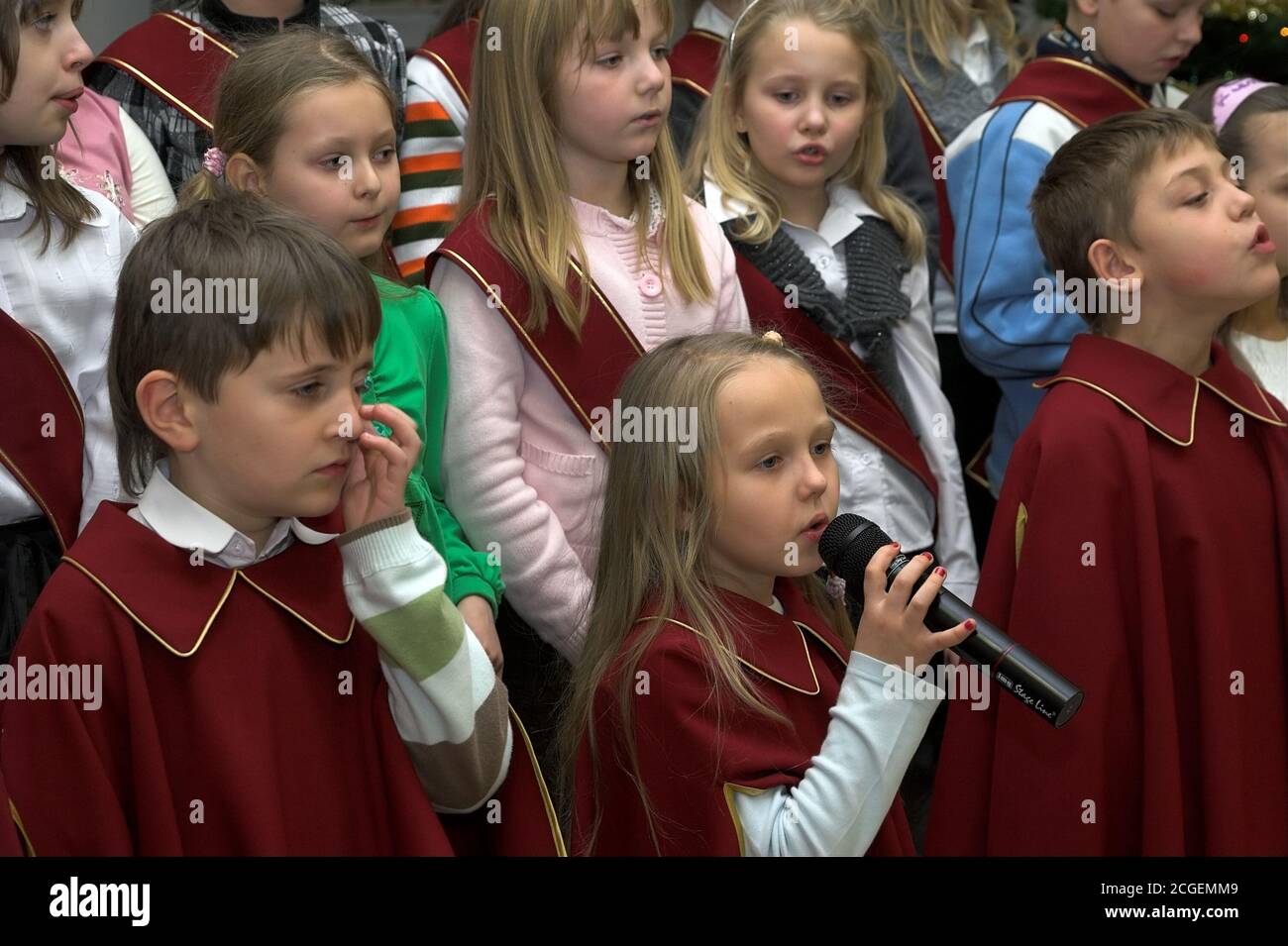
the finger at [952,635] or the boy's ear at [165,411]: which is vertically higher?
the boy's ear at [165,411]

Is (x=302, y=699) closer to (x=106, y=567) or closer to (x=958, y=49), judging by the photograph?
(x=106, y=567)

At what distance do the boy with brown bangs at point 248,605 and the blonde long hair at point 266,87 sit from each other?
1.36ft

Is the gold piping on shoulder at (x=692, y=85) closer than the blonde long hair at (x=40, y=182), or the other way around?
the blonde long hair at (x=40, y=182)

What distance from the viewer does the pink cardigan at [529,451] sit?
2521 millimetres

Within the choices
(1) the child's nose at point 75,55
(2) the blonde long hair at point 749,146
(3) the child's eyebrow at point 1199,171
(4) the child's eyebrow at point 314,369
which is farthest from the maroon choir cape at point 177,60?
(3) the child's eyebrow at point 1199,171

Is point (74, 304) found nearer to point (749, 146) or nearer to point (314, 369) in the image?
point (314, 369)

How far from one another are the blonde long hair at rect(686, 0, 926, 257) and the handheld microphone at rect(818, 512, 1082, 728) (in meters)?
0.93

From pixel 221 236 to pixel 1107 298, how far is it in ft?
4.74

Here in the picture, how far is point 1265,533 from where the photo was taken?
105 inches

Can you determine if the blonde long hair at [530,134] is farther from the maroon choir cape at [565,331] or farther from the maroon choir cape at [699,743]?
the maroon choir cape at [699,743]

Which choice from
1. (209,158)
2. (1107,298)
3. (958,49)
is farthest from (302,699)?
(958,49)

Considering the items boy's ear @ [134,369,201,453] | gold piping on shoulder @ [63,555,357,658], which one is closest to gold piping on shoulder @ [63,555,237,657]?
gold piping on shoulder @ [63,555,357,658]

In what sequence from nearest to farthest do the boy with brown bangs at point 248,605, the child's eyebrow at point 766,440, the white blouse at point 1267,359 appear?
the boy with brown bangs at point 248,605, the child's eyebrow at point 766,440, the white blouse at point 1267,359

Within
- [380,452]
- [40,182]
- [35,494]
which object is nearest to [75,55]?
[40,182]
